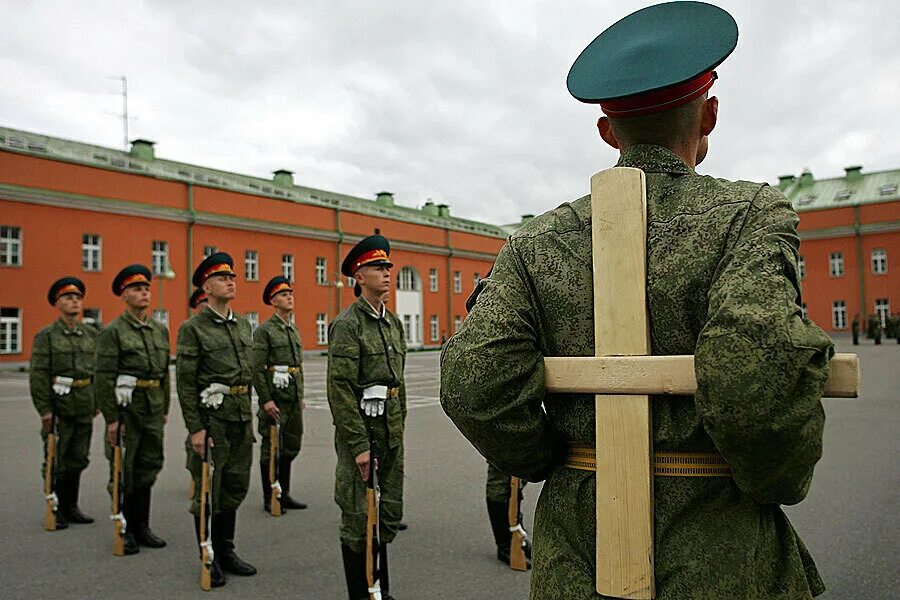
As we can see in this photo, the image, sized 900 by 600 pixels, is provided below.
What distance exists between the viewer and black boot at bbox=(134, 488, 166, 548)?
5.98 meters

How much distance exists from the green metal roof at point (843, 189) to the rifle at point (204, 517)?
60368mm

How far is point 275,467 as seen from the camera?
287 inches

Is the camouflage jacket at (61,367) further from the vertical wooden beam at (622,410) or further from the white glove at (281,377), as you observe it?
the vertical wooden beam at (622,410)

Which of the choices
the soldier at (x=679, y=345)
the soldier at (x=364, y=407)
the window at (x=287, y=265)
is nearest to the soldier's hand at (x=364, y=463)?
the soldier at (x=364, y=407)

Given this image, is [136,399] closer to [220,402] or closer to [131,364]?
[131,364]

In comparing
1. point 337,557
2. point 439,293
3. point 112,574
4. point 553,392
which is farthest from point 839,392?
point 439,293

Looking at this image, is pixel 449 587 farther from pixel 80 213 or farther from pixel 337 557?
pixel 80 213

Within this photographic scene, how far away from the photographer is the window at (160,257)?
3609 cm

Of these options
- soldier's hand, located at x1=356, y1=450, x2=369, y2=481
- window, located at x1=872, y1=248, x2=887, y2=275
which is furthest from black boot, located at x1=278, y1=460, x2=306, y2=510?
window, located at x1=872, y1=248, x2=887, y2=275

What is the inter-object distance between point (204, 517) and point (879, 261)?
58.1m

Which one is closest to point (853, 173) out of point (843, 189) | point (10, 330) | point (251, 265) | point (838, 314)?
point (843, 189)

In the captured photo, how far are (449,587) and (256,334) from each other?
4395 mm

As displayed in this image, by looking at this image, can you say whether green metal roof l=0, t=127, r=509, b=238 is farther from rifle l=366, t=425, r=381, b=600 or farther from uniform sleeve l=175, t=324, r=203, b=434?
rifle l=366, t=425, r=381, b=600

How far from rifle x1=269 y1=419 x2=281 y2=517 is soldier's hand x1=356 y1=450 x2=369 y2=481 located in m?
2.85
